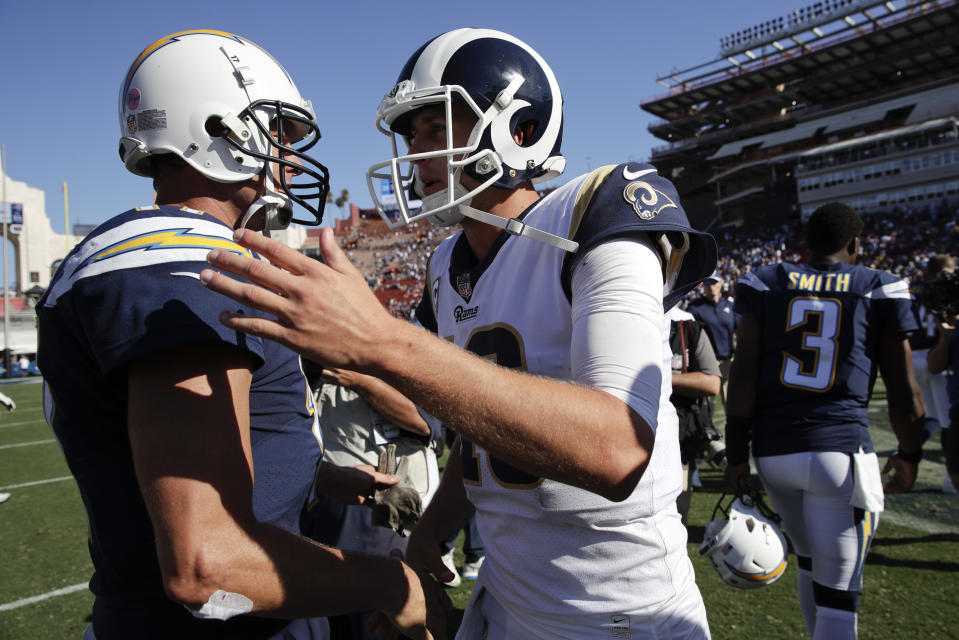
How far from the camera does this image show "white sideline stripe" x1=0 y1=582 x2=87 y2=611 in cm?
418

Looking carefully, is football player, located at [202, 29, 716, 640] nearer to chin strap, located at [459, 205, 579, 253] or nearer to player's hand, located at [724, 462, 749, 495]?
chin strap, located at [459, 205, 579, 253]

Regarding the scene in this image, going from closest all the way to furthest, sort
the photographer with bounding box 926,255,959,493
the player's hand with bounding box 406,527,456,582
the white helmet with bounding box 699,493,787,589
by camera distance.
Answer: the player's hand with bounding box 406,527,456,582, the white helmet with bounding box 699,493,787,589, the photographer with bounding box 926,255,959,493

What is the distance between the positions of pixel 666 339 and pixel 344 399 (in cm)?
288

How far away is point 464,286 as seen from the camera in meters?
1.83

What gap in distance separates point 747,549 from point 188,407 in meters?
2.53

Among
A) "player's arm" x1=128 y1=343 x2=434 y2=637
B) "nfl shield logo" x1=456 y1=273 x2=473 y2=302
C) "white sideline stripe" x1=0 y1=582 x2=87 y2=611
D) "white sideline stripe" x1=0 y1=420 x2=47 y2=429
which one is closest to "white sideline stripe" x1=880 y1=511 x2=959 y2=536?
"nfl shield logo" x1=456 y1=273 x2=473 y2=302

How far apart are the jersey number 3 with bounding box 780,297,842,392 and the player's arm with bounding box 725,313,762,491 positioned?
0.16 m

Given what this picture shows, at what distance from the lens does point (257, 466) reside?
1.45 m

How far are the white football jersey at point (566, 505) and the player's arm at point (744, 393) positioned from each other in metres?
1.88

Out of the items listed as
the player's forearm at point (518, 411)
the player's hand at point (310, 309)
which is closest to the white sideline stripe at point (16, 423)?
the player's hand at point (310, 309)

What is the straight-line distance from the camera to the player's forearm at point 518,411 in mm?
1052

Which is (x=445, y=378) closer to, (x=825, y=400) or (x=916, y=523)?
(x=825, y=400)

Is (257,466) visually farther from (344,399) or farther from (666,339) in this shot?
(344,399)

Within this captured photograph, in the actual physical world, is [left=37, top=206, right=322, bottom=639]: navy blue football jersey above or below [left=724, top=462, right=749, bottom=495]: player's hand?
above
